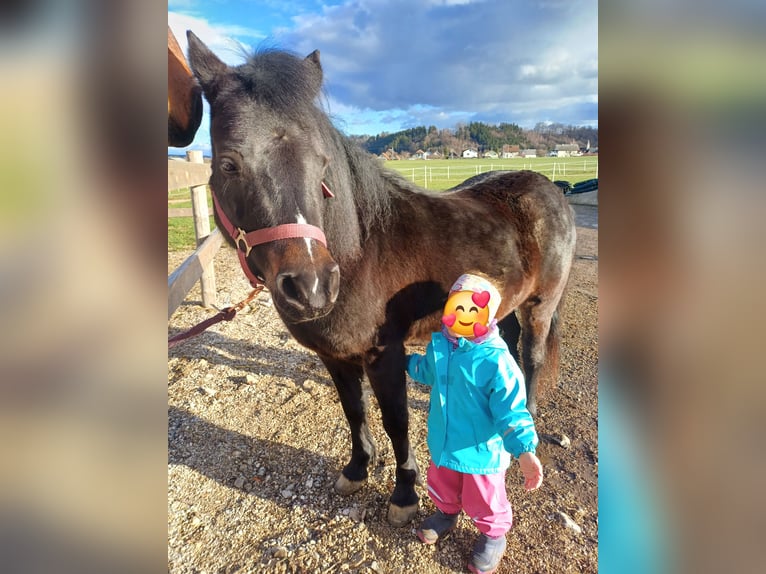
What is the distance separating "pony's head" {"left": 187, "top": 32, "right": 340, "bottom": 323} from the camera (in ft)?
5.27

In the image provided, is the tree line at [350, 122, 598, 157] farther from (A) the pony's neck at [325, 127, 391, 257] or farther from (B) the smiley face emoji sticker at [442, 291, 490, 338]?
(B) the smiley face emoji sticker at [442, 291, 490, 338]

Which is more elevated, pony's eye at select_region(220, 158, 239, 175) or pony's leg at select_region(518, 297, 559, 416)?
pony's eye at select_region(220, 158, 239, 175)

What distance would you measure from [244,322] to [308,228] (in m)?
4.08

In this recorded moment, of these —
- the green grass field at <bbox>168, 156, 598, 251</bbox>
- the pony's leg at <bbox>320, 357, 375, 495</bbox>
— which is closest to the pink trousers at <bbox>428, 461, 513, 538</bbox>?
the pony's leg at <bbox>320, 357, 375, 495</bbox>

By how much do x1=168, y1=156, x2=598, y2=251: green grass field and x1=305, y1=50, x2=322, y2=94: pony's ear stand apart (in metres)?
0.79

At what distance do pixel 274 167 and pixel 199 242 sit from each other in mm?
4813

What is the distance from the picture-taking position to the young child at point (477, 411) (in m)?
1.85

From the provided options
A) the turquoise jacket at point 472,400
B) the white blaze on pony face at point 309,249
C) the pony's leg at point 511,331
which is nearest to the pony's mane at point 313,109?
the white blaze on pony face at point 309,249

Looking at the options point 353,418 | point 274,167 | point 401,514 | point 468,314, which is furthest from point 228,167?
point 401,514
